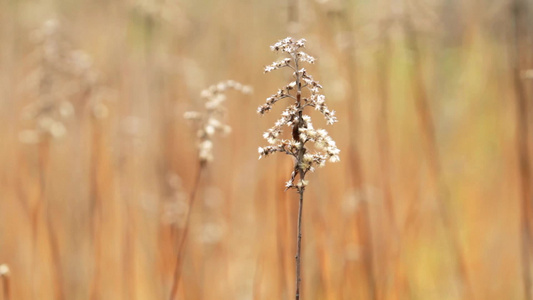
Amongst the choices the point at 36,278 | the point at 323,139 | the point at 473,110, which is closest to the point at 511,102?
the point at 473,110

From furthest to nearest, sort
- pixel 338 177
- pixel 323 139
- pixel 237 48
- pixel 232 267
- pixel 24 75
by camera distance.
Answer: pixel 24 75 < pixel 237 48 < pixel 338 177 < pixel 232 267 < pixel 323 139

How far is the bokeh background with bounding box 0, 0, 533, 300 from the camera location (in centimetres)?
203

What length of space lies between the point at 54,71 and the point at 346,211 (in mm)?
1303

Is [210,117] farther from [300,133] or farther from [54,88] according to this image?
[54,88]

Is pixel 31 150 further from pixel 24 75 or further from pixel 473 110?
pixel 473 110

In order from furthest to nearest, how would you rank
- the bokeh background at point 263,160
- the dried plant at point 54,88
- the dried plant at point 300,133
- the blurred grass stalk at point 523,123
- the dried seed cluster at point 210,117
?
the bokeh background at point 263,160, the dried plant at point 54,88, the blurred grass stalk at point 523,123, the dried seed cluster at point 210,117, the dried plant at point 300,133

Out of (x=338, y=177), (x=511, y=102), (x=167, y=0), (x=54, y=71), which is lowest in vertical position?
(x=338, y=177)

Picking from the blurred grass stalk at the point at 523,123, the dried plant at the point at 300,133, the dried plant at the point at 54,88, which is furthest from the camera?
the dried plant at the point at 54,88

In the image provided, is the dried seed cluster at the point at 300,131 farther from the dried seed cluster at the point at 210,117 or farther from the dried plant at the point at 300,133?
the dried seed cluster at the point at 210,117

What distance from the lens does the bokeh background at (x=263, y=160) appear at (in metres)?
2.03

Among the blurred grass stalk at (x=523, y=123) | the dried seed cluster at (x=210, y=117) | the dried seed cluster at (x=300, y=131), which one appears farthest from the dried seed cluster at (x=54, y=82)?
the blurred grass stalk at (x=523, y=123)

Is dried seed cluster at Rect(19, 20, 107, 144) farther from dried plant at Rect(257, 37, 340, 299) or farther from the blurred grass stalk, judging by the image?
→ the blurred grass stalk

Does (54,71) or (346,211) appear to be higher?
(54,71)

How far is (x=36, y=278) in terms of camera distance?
230 cm
